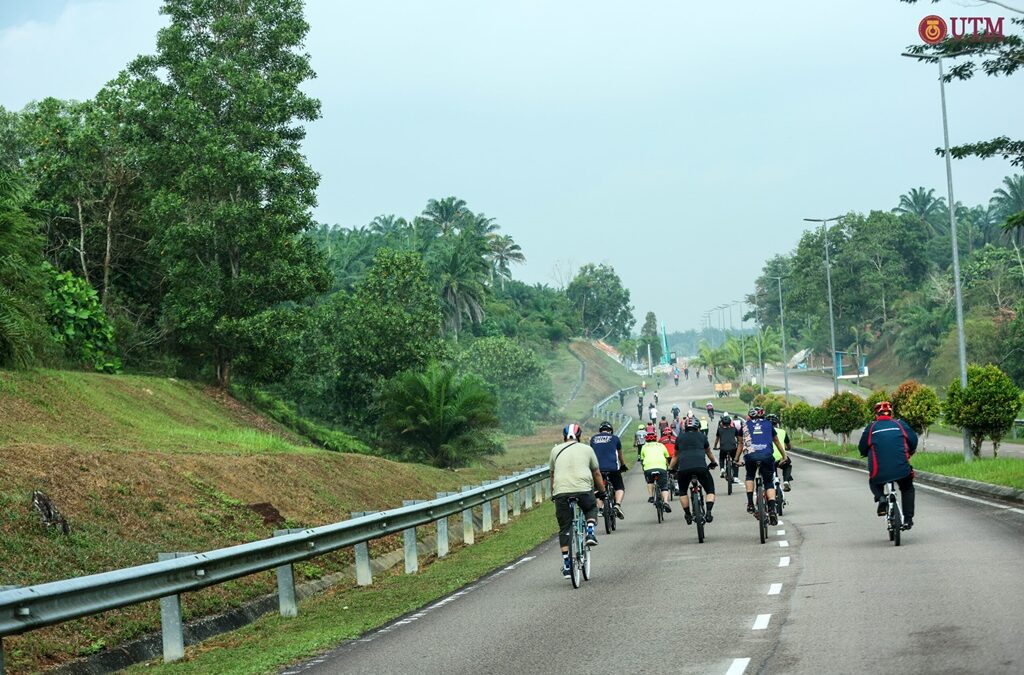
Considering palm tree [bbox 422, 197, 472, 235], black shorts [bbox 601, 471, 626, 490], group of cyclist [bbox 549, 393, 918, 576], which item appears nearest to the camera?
group of cyclist [bbox 549, 393, 918, 576]

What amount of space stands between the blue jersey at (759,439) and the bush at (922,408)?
71.0 feet

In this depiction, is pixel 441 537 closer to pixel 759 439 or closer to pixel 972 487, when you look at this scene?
pixel 759 439

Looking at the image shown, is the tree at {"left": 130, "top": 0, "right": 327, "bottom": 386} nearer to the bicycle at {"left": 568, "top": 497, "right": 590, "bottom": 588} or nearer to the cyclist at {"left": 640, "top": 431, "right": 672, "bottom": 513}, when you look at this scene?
the cyclist at {"left": 640, "top": 431, "right": 672, "bottom": 513}

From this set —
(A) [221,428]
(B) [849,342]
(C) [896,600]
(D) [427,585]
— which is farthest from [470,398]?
(B) [849,342]

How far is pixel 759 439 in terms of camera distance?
2106 centimetres

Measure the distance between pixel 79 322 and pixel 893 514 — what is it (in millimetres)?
25143

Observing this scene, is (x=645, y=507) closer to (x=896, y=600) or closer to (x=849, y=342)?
(x=896, y=600)

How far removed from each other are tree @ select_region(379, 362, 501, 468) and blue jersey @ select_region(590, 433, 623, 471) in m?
18.9

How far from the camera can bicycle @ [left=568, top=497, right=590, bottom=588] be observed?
15297mm

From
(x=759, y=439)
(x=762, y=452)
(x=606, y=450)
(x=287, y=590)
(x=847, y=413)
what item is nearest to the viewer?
(x=287, y=590)

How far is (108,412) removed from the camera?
89.0 ft

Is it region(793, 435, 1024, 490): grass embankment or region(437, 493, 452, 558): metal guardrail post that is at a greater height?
region(437, 493, 452, 558): metal guardrail post

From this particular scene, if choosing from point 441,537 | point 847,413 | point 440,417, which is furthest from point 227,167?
point 847,413

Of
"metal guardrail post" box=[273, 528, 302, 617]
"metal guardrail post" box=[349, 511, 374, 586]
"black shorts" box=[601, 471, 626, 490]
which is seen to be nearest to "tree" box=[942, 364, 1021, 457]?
"black shorts" box=[601, 471, 626, 490]
